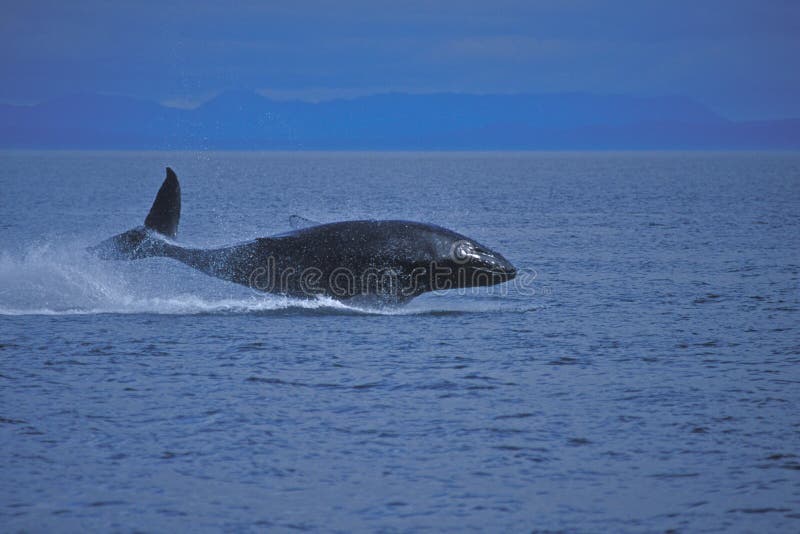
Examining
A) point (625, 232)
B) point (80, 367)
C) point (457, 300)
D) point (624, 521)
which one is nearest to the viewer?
point (624, 521)

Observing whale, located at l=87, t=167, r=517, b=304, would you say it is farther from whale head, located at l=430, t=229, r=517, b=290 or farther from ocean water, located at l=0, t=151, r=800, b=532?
ocean water, located at l=0, t=151, r=800, b=532

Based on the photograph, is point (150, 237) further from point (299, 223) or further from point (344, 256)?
point (344, 256)

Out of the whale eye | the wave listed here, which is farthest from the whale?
the wave

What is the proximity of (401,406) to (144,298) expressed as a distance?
11478 millimetres

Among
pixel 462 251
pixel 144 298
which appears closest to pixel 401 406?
pixel 462 251

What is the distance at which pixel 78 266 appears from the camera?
2947 cm

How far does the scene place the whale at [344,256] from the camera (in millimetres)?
21172

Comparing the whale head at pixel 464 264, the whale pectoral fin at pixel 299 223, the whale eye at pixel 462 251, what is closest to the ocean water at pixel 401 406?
the whale head at pixel 464 264

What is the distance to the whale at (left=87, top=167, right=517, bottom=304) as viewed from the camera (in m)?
21.2

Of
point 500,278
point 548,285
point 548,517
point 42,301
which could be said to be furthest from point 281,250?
point 548,517

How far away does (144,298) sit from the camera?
81.5 ft

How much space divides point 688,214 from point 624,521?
54207mm

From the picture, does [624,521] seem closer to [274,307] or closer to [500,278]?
[500,278]

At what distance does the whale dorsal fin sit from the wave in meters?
1.76
